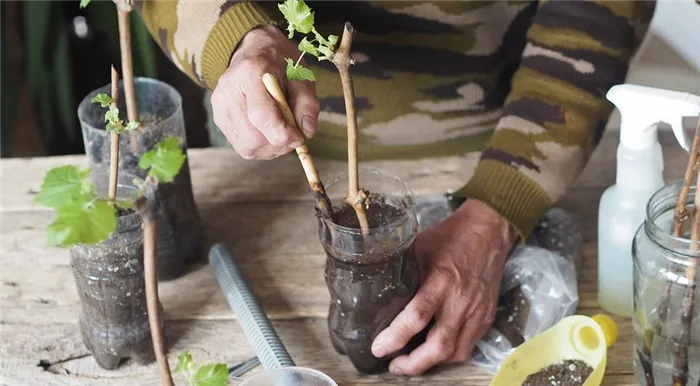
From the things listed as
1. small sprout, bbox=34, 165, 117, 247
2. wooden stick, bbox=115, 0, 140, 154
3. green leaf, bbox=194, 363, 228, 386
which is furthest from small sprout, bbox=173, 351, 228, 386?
wooden stick, bbox=115, 0, 140, 154

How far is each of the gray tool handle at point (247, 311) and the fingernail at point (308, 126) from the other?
0.65 feet

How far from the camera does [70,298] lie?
89 centimetres

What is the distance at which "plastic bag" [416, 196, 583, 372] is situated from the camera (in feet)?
2.69

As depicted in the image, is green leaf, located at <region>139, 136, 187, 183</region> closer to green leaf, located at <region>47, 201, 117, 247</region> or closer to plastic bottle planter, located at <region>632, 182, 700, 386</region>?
green leaf, located at <region>47, 201, 117, 247</region>

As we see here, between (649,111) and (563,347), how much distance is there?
0.70 feet

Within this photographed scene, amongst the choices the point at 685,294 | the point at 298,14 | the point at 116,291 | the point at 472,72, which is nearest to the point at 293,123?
the point at 298,14

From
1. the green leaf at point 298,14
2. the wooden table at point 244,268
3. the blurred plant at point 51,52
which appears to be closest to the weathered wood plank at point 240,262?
the wooden table at point 244,268

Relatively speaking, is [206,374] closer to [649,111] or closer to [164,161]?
[164,161]

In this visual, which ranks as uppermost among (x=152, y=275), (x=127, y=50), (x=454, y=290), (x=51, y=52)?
(x=127, y=50)

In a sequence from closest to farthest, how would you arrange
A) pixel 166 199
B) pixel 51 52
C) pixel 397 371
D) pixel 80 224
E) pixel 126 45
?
pixel 80 224, pixel 126 45, pixel 397 371, pixel 166 199, pixel 51 52

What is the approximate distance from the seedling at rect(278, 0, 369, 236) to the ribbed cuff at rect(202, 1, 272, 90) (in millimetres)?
197

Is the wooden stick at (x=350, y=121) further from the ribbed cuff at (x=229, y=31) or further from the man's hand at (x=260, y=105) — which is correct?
the ribbed cuff at (x=229, y=31)

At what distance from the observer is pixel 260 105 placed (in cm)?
70

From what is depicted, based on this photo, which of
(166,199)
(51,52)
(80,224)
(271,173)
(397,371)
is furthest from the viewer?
(51,52)
